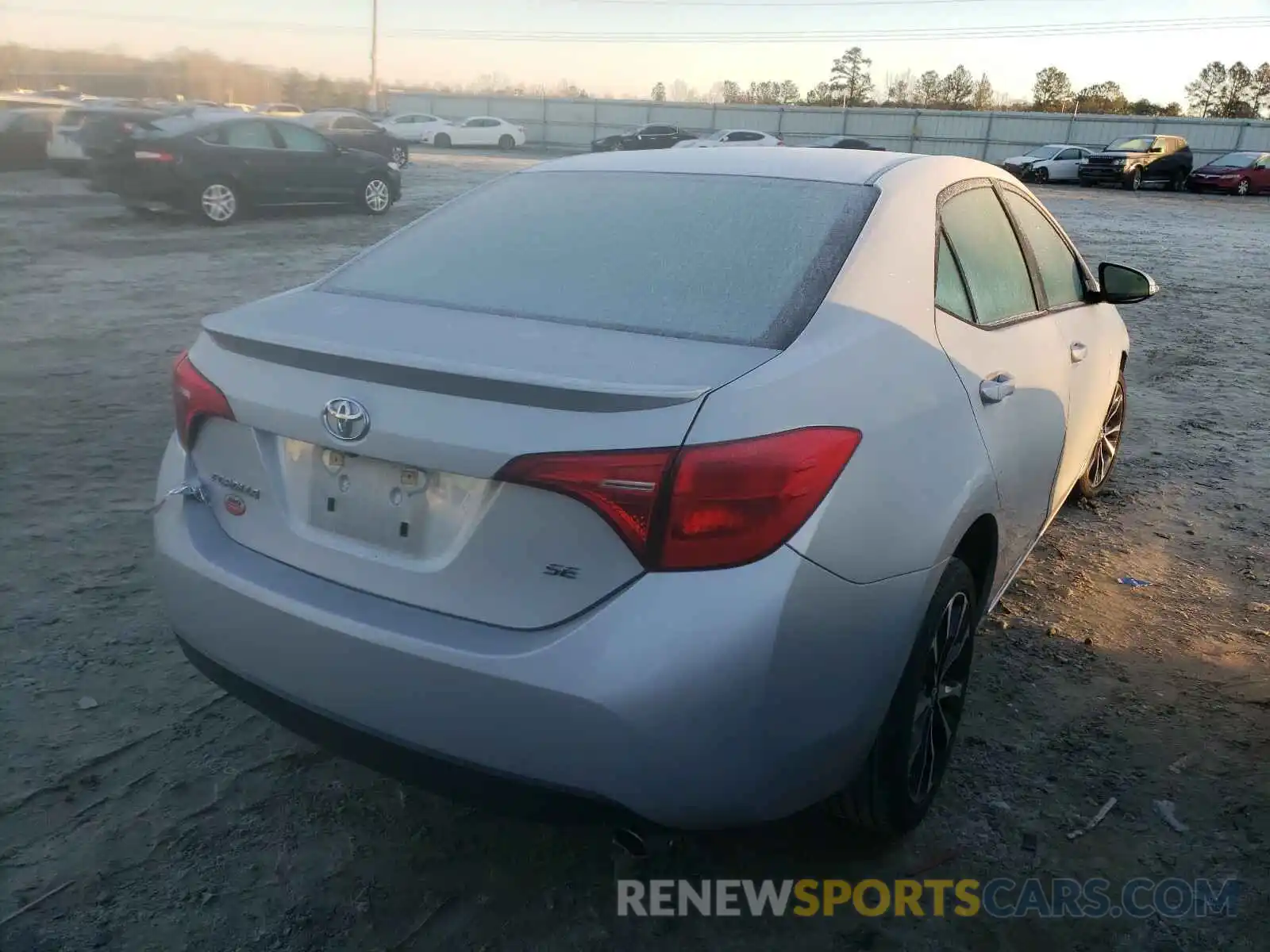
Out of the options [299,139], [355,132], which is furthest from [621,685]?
[355,132]

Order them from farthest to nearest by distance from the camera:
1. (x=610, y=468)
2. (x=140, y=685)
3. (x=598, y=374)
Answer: (x=140, y=685), (x=598, y=374), (x=610, y=468)

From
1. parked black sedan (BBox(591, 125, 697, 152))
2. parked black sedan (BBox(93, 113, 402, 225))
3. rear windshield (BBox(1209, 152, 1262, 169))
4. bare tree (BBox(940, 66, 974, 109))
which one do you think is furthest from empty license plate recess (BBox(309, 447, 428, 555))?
bare tree (BBox(940, 66, 974, 109))

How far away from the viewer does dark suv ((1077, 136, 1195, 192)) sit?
1177 inches

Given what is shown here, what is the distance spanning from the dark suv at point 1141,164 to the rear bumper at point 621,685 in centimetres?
3217

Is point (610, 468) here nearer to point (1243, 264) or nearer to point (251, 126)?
point (251, 126)

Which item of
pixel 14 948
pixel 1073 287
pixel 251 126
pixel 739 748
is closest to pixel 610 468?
pixel 739 748

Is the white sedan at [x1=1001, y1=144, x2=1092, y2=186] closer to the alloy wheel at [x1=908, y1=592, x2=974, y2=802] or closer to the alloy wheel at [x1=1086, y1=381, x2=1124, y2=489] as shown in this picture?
the alloy wheel at [x1=1086, y1=381, x2=1124, y2=489]

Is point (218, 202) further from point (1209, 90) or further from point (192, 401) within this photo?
point (1209, 90)

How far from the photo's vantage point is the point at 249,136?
46.6 ft

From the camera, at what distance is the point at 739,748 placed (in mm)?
1855

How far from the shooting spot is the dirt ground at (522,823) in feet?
7.40

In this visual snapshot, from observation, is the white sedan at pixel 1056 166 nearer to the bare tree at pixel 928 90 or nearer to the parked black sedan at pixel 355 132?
the parked black sedan at pixel 355 132

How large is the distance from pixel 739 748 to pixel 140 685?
2.10 meters

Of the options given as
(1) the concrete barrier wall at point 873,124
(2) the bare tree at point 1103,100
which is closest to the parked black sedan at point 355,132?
(1) the concrete barrier wall at point 873,124
